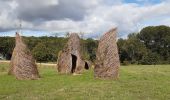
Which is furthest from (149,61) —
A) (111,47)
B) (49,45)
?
(111,47)

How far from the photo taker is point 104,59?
32031mm

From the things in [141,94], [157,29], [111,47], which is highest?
[157,29]

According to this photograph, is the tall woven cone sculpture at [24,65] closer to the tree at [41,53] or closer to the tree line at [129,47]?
the tree line at [129,47]

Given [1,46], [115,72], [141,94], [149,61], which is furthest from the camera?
[1,46]

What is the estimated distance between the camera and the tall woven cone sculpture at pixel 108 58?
31562 mm

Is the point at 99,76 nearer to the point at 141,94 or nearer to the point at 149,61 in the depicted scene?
the point at 141,94

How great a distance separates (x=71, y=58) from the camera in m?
38.8

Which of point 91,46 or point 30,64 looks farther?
point 91,46

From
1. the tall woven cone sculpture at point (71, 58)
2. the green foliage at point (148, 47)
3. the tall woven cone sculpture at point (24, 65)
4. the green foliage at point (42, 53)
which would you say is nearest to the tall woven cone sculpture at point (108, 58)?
the tall woven cone sculpture at point (24, 65)

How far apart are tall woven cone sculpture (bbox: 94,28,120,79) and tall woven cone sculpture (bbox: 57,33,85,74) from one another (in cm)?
617

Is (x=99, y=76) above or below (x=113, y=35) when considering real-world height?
below

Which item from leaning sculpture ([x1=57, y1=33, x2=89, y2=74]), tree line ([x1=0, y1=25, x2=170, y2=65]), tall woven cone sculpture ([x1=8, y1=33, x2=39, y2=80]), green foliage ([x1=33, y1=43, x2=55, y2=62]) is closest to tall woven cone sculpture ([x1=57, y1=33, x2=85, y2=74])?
leaning sculpture ([x1=57, y1=33, x2=89, y2=74])

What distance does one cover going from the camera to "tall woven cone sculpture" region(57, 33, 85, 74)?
1516 inches

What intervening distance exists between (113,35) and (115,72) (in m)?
2.94
